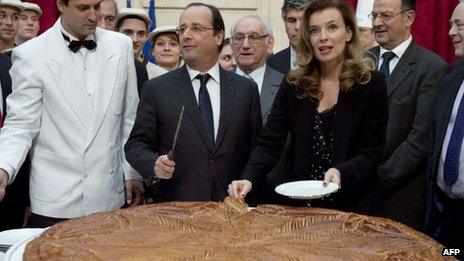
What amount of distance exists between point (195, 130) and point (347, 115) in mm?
668

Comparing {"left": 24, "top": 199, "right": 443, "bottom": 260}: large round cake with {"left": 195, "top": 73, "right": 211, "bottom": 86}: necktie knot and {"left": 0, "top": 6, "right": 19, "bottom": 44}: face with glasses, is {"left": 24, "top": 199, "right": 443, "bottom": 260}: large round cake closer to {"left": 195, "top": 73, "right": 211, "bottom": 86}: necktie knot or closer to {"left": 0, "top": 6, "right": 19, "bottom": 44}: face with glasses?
{"left": 195, "top": 73, "right": 211, "bottom": 86}: necktie knot

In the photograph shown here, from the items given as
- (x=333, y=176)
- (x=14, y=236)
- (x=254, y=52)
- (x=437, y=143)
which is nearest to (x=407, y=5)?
(x=254, y=52)

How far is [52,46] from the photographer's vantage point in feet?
11.3

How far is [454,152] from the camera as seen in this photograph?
322 cm

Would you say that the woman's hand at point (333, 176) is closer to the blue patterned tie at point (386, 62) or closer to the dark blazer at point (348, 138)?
the dark blazer at point (348, 138)

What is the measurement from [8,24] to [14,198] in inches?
62.1

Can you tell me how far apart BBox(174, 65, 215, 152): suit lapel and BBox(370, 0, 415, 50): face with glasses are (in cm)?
110

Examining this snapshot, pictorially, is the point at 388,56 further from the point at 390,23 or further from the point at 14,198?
the point at 14,198

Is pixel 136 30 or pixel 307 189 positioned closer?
pixel 307 189

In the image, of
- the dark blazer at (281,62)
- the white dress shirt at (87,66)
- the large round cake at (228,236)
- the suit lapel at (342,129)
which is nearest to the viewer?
the large round cake at (228,236)

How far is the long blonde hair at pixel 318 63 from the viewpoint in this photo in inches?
124

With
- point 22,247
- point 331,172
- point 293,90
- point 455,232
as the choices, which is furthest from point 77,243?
point 455,232

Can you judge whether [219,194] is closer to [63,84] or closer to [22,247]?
[63,84]

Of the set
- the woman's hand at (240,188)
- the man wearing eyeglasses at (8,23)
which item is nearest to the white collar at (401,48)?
the woman's hand at (240,188)
